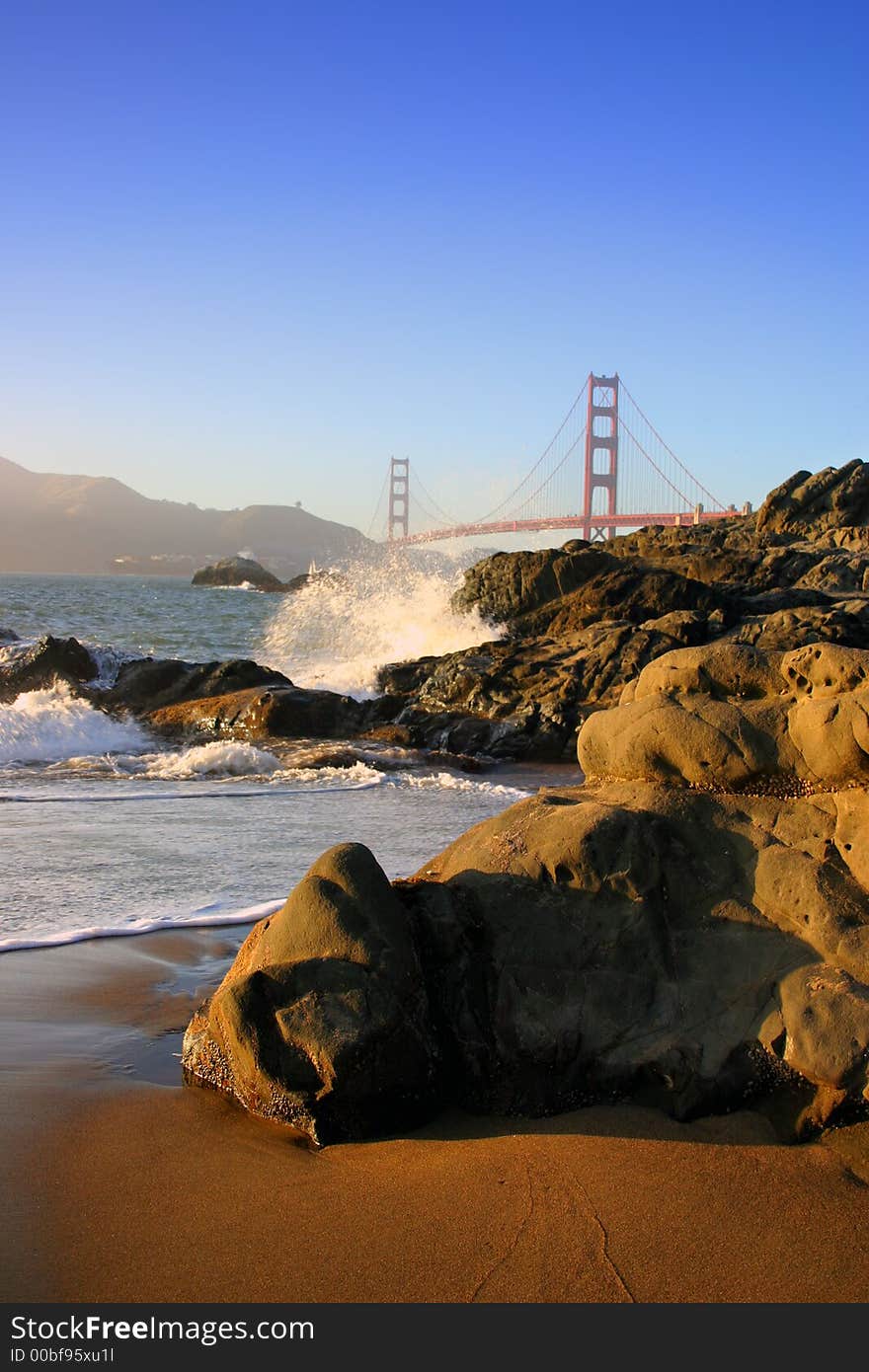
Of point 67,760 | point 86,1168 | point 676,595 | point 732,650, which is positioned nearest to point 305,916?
point 86,1168

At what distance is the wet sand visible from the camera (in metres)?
2.12

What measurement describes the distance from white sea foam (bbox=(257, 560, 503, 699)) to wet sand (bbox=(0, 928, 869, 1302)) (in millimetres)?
11102

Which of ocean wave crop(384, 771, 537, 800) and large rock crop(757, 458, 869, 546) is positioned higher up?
large rock crop(757, 458, 869, 546)

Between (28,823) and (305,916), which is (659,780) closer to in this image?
(305,916)

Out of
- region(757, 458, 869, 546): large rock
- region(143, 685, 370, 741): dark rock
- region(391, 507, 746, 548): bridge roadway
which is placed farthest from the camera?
region(391, 507, 746, 548): bridge roadway

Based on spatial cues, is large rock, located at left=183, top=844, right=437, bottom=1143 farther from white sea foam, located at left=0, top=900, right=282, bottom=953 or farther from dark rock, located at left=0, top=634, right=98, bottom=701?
dark rock, located at left=0, top=634, right=98, bottom=701

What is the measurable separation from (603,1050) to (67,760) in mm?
8020

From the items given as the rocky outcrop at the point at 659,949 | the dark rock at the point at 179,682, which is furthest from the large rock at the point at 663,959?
the dark rock at the point at 179,682

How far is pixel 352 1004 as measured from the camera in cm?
271

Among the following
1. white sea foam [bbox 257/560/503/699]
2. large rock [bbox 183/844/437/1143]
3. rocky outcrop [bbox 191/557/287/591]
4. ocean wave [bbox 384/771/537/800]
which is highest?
rocky outcrop [bbox 191/557/287/591]

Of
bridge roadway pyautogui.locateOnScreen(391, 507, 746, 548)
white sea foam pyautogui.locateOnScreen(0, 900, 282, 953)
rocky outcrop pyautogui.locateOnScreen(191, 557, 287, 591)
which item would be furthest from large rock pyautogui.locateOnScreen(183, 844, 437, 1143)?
rocky outcrop pyautogui.locateOnScreen(191, 557, 287, 591)

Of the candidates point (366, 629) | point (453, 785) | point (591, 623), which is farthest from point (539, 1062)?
point (366, 629)

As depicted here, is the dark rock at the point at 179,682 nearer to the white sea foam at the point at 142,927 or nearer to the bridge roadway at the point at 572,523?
the white sea foam at the point at 142,927

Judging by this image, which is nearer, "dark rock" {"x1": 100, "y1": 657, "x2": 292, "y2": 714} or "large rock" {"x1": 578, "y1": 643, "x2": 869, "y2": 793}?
"large rock" {"x1": 578, "y1": 643, "x2": 869, "y2": 793}
